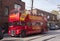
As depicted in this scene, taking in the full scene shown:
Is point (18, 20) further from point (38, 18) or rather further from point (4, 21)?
point (4, 21)

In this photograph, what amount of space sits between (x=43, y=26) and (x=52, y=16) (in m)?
42.1

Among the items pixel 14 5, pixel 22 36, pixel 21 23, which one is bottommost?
pixel 22 36

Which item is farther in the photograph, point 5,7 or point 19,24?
point 5,7

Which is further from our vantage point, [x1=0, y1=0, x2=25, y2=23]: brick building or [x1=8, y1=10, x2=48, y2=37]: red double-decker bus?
[x1=0, y1=0, x2=25, y2=23]: brick building

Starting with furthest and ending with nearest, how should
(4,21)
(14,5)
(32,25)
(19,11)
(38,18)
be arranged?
(14,5)
(4,21)
(38,18)
(32,25)
(19,11)

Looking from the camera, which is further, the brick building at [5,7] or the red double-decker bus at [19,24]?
the brick building at [5,7]

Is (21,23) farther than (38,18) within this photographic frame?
No

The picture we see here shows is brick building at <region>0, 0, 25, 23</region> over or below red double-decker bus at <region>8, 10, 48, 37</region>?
over

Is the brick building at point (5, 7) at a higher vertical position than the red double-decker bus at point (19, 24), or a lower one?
higher

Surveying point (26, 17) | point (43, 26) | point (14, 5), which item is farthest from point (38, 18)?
point (14, 5)

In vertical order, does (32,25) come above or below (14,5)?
below

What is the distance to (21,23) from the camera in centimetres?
2912

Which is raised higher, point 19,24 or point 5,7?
point 5,7

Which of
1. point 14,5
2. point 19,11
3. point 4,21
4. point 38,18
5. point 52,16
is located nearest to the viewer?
point 19,11
